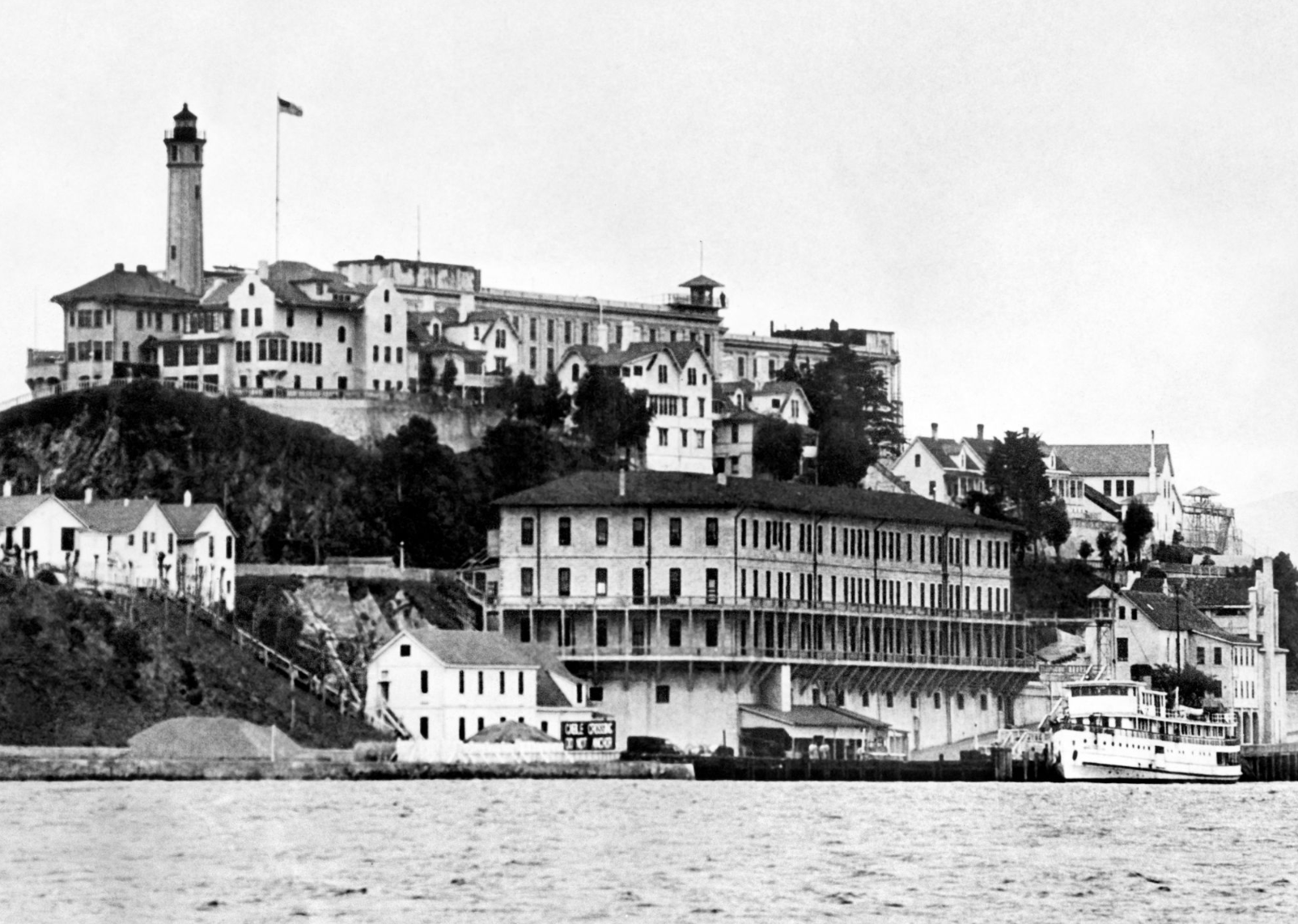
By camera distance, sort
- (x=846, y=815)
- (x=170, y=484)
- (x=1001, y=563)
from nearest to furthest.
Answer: (x=846, y=815), (x=170, y=484), (x=1001, y=563)

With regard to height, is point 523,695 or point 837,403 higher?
point 837,403

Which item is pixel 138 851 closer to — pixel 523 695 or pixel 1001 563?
pixel 523 695

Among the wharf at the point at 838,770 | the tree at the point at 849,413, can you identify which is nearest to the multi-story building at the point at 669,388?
the tree at the point at 849,413

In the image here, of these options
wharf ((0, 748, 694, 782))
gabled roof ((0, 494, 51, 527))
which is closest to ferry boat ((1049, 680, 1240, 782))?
wharf ((0, 748, 694, 782))

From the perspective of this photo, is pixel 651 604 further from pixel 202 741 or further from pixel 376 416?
pixel 202 741

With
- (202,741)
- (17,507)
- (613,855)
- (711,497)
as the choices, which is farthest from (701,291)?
(613,855)

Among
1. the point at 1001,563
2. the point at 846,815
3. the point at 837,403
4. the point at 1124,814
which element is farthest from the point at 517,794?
the point at 837,403

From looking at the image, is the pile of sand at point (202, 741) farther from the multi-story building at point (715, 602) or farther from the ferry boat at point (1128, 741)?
the ferry boat at point (1128, 741)

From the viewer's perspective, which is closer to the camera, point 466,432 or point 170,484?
point 170,484
